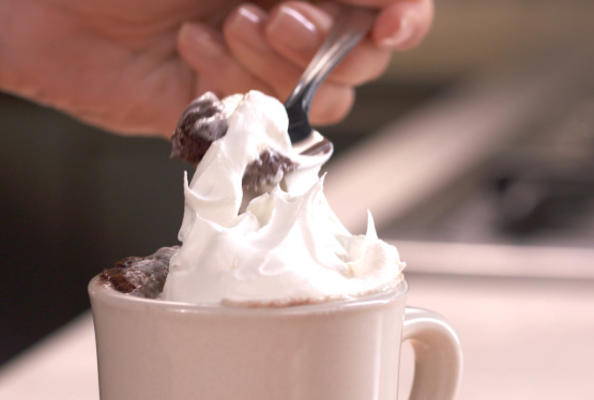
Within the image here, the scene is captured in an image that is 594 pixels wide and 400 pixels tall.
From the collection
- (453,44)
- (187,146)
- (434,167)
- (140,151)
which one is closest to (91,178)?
(140,151)

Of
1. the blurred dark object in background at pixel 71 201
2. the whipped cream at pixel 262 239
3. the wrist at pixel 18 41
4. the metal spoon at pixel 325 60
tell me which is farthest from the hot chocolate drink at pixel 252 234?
the blurred dark object in background at pixel 71 201

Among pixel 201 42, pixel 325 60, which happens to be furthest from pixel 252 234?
pixel 201 42

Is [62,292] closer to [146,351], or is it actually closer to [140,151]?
[140,151]

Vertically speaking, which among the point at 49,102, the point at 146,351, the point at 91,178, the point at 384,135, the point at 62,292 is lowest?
the point at 62,292

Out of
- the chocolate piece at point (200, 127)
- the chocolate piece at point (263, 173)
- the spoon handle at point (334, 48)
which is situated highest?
the chocolate piece at point (200, 127)

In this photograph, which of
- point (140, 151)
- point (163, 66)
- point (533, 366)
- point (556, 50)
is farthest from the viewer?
point (556, 50)

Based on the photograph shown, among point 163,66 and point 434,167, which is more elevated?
point 163,66

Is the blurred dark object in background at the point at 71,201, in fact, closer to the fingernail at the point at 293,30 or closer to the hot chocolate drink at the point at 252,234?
the fingernail at the point at 293,30

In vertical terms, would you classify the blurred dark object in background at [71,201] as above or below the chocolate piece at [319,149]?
below
